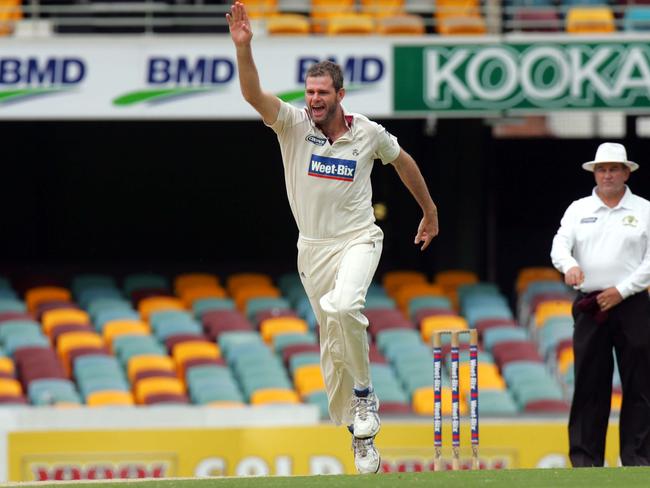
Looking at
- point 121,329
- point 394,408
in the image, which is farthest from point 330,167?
point 121,329

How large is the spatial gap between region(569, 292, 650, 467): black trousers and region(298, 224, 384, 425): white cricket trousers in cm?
145

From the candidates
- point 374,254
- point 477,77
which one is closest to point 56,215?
point 477,77

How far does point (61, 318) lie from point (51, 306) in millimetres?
525

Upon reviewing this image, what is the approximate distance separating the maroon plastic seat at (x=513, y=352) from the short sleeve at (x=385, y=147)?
653 cm

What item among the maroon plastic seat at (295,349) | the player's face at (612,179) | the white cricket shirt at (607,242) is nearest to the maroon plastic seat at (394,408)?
the maroon plastic seat at (295,349)

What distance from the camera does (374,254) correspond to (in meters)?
7.70

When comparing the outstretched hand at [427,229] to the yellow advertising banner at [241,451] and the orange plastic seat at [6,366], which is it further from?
the orange plastic seat at [6,366]

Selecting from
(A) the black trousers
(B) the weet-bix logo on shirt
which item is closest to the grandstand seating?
(A) the black trousers

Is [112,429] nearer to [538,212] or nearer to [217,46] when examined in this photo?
[217,46]

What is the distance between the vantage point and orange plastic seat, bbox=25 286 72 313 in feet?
49.5

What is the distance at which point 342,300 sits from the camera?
752 centimetres

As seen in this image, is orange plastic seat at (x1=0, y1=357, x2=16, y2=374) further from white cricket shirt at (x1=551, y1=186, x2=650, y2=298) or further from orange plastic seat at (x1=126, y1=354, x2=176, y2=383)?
white cricket shirt at (x1=551, y1=186, x2=650, y2=298)

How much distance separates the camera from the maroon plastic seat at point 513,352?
14.1m

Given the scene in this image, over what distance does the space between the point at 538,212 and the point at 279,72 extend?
414 cm
